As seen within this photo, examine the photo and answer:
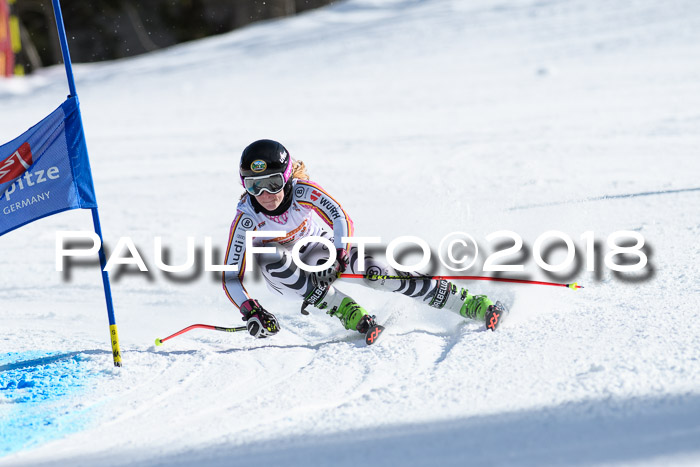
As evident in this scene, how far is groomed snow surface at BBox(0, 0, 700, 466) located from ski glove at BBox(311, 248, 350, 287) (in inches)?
14.5

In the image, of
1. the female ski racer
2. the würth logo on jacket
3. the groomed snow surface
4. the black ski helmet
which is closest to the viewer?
the groomed snow surface

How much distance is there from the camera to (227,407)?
3480 millimetres

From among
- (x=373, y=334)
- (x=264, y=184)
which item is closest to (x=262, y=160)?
(x=264, y=184)

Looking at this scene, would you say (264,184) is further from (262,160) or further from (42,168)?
(42,168)

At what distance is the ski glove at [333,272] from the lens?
4273 millimetres

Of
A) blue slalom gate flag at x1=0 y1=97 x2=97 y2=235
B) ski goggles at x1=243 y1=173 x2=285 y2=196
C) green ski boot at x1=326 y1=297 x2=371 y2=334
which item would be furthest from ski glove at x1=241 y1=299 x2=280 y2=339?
blue slalom gate flag at x1=0 y1=97 x2=97 y2=235

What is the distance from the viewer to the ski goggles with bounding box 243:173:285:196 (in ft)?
13.6

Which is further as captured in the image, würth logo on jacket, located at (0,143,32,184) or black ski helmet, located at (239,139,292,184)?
black ski helmet, located at (239,139,292,184)

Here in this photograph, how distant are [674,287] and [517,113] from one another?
642 centimetres

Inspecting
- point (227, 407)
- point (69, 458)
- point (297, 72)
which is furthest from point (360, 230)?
point (297, 72)

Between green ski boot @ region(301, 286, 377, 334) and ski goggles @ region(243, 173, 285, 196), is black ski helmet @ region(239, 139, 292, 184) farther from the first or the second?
green ski boot @ region(301, 286, 377, 334)

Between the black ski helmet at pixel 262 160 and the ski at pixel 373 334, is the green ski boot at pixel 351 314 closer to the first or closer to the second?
the ski at pixel 373 334

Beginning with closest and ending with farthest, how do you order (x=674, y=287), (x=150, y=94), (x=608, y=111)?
(x=674, y=287) → (x=608, y=111) → (x=150, y=94)

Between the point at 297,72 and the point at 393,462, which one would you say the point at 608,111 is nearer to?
the point at 297,72
